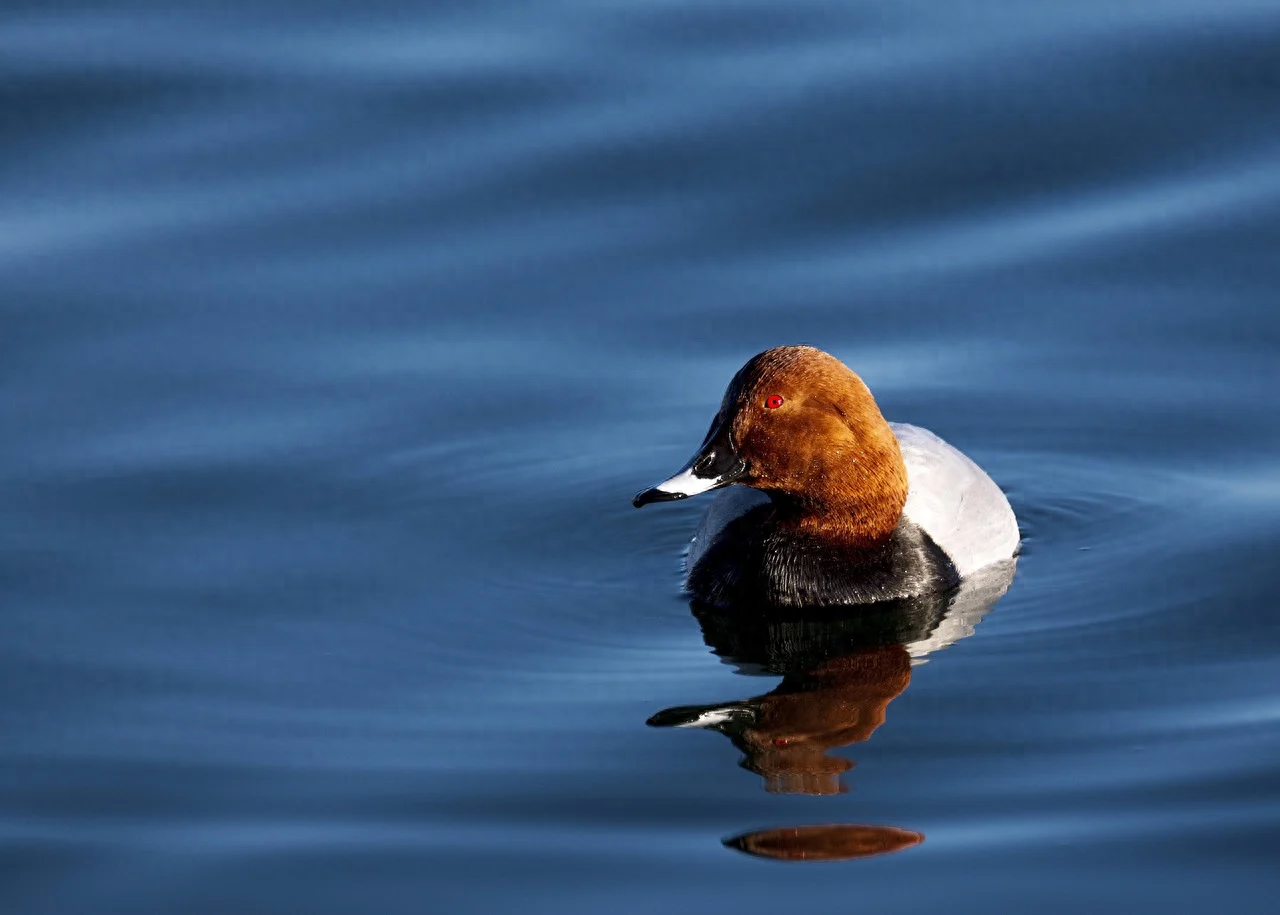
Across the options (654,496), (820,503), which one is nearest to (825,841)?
(654,496)

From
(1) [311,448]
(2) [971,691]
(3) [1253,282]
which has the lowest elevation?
(2) [971,691]

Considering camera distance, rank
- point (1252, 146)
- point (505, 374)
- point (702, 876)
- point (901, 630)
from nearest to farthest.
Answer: point (702, 876) < point (901, 630) < point (505, 374) < point (1252, 146)

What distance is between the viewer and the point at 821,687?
25.7 ft

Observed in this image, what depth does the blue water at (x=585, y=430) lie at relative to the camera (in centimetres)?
Result: 668

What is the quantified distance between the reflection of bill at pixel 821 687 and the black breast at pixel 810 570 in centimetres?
6

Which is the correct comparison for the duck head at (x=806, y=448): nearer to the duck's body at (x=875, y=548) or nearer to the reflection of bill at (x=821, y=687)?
the duck's body at (x=875, y=548)

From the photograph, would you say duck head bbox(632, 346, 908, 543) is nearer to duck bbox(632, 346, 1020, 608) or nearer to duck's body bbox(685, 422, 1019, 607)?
duck bbox(632, 346, 1020, 608)

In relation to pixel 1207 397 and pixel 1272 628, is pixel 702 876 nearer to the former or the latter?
pixel 1272 628

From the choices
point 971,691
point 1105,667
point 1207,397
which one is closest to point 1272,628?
point 1105,667

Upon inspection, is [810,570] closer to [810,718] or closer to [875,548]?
[875,548]

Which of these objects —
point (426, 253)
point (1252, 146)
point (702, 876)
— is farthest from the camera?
point (1252, 146)

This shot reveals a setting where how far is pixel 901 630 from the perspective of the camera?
8344mm

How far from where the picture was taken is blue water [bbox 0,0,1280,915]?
668 cm

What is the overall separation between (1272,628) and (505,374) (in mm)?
3888
